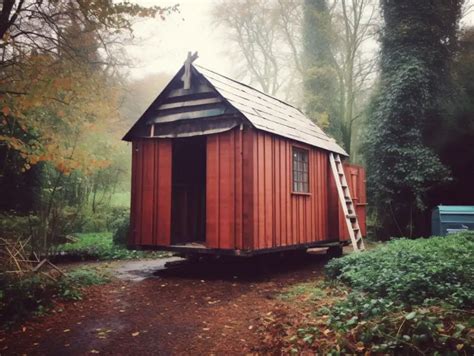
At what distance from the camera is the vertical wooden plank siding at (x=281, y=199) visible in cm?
792

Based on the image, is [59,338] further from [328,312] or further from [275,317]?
[328,312]

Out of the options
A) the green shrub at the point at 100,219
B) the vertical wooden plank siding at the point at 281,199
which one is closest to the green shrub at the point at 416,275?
the vertical wooden plank siding at the point at 281,199

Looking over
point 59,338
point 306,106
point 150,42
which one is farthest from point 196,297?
point 306,106

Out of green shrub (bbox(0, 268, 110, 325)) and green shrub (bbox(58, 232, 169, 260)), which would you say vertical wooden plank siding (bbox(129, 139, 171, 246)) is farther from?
green shrub (bbox(58, 232, 169, 260))

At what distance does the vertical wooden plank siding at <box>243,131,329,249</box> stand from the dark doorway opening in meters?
2.67

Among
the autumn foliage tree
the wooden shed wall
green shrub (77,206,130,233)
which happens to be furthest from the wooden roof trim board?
green shrub (77,206,130,233)

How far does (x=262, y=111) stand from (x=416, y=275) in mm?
5633

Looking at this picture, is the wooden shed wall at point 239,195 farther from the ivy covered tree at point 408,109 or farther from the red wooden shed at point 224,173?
the ivy covered tree at point 408,109

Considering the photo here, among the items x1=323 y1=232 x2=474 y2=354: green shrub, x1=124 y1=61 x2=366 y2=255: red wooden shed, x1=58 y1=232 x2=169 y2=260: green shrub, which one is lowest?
x1=58 y1=232 x2=169 y2=260: green shrub

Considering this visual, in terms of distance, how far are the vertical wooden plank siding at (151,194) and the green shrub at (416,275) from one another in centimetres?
429

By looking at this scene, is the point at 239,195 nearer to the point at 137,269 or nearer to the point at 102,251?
the point at 137,269

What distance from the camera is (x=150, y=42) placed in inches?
623

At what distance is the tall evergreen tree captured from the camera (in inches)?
850

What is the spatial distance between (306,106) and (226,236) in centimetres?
1609
